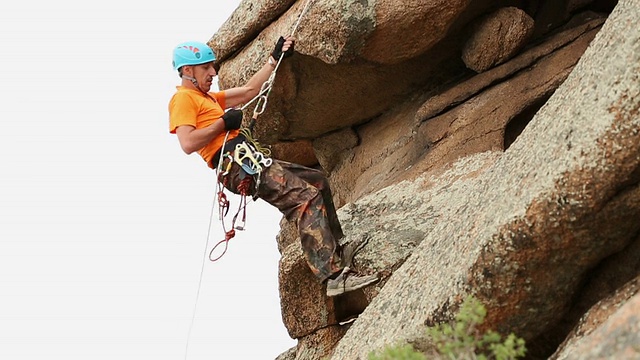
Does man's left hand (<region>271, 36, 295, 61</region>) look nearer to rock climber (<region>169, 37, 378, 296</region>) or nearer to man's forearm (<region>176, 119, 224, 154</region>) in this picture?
rock climber (<region>169, 37, 378, 296</region>)

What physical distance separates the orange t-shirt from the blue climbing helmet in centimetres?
31

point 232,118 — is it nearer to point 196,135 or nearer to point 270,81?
point 196,135

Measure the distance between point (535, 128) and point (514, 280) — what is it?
4.39 ft

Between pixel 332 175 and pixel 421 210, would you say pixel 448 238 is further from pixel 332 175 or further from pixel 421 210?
pixel 332 175

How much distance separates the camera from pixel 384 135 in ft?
51.3

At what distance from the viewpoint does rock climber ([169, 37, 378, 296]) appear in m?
11.9

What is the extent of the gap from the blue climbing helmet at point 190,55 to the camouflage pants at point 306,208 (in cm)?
139

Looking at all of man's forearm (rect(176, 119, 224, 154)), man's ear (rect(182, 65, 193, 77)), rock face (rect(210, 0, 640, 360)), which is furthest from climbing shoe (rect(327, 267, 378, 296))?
man's ear (rect(182, 65, 193, 77))

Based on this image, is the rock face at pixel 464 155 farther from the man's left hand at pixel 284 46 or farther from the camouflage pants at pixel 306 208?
the camouflage pants at pixel 306 208

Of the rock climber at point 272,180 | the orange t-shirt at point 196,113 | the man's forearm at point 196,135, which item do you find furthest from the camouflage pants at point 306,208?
the man's forearm at point 196,135

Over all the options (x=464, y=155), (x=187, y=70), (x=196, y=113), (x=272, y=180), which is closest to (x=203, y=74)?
(x=187, y=70)

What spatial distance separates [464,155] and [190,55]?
372cm

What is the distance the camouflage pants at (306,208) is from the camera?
1208 cm

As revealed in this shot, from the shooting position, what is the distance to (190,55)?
12586 millimetres
